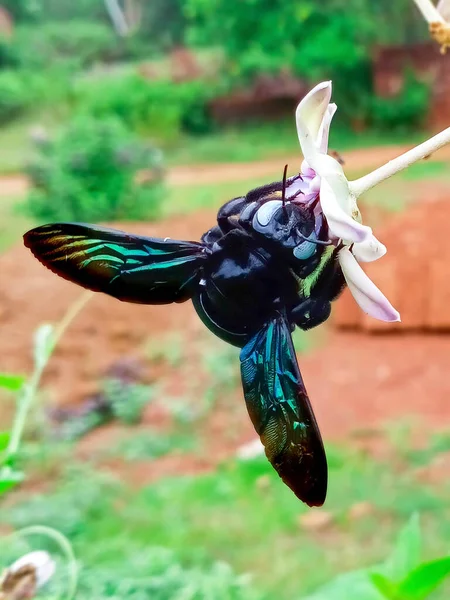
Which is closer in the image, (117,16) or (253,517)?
(253,517)

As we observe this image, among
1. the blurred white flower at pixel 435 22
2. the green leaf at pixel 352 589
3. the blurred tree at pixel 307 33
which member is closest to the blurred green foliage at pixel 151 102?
the blurred tree at pixel 307 33

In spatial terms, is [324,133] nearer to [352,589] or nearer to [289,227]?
[289,227]

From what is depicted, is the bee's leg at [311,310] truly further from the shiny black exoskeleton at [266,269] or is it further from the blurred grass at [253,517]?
the blurred grass at [253,517]

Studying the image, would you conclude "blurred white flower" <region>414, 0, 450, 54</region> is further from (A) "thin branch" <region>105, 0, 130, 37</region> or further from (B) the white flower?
(A) "thin branch" <region>105, 0, 130, 37</region>

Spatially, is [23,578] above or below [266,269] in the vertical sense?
below

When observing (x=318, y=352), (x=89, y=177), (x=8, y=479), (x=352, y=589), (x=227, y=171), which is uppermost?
(x=8, y=479)

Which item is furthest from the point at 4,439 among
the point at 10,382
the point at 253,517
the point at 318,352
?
the point at 318,352

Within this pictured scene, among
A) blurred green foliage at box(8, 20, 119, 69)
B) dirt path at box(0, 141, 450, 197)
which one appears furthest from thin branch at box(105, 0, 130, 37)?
dirt path at box(0, 141, 450, 197)
